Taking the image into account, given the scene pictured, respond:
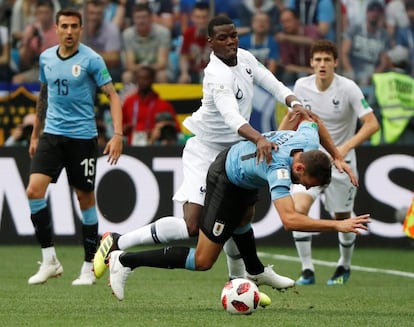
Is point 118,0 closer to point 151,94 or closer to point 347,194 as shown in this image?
point 151,94

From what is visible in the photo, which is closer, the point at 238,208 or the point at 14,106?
the point at 238,208

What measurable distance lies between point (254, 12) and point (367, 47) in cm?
171

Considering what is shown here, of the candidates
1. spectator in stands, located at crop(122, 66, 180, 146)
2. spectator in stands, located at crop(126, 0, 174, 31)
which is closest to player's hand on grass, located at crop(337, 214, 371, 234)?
spectator in stands, located at crop(122, 66, 180, 146)

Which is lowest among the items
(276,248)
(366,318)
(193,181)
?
(276,248)

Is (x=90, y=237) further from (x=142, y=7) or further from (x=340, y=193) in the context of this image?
(x=142, y=7)

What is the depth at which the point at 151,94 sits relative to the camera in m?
15.9

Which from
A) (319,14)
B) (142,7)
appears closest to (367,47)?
(319,14)

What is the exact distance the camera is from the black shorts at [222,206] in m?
8.25

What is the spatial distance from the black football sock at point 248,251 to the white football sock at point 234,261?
4.5 inches

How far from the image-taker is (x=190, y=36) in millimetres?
16344

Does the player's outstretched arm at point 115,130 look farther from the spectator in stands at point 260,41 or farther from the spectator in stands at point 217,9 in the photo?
the spectator in stands at point 260,41

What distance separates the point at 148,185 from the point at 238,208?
704 centimetres

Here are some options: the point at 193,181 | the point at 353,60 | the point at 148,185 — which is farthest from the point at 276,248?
the point at 193,181

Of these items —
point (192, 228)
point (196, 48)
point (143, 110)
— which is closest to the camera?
point (192, 228)
